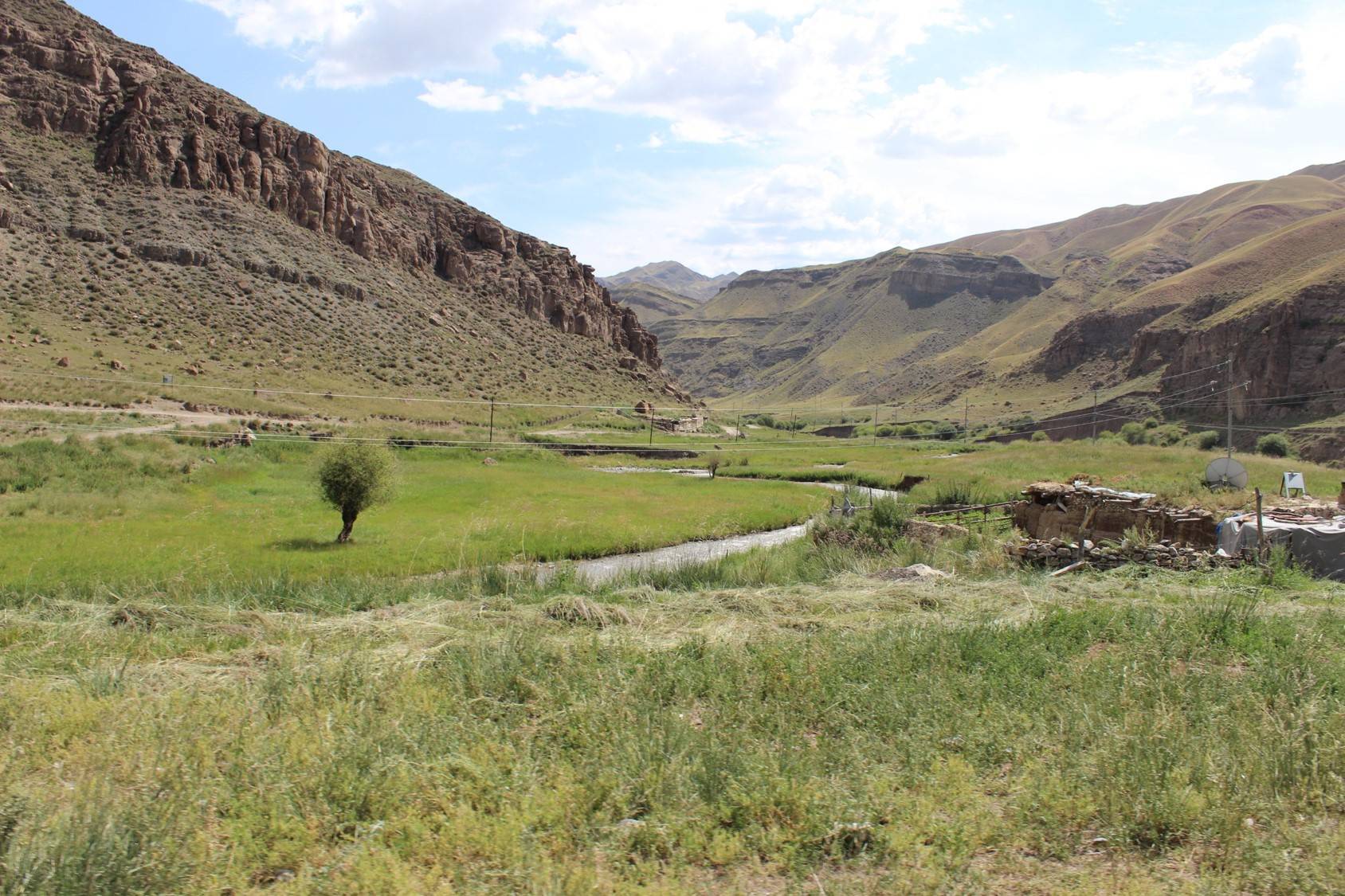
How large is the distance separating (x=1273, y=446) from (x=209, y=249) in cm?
8485

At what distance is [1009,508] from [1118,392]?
78.6m

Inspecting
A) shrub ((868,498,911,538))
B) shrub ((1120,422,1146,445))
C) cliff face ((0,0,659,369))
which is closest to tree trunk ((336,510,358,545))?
shrub ((868,498,911,538))

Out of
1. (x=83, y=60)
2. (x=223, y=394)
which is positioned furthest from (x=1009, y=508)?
(x=83, y=60)

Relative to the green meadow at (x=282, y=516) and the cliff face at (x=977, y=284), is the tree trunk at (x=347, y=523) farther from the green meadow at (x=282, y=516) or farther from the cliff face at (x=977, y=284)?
the cliff face at (x=977, y=284)

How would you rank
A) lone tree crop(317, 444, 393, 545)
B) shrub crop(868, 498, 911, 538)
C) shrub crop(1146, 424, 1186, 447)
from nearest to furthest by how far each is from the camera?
1. shrub crop(868, 498, 911, 538)
2. lone tree crop(317, 444, 393, 545)
3. shrub crop(1146, 424, 1186, 447)

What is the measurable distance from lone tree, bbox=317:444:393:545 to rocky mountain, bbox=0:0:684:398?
1219 inches

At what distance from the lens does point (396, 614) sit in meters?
11.6

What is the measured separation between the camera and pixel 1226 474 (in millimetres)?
21891

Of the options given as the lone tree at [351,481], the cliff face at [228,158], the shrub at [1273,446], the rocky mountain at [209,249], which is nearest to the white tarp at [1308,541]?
the lone tree at [351,481]

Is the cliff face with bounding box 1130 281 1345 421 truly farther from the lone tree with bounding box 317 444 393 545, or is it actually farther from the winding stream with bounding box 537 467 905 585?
the lone tree with bounding box 317 444 393 545

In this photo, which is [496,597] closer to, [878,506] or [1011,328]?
[878,506]

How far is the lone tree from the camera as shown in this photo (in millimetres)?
21688

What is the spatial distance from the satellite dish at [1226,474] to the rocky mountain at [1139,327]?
55.1 metres

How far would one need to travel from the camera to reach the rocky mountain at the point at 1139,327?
7269cm
